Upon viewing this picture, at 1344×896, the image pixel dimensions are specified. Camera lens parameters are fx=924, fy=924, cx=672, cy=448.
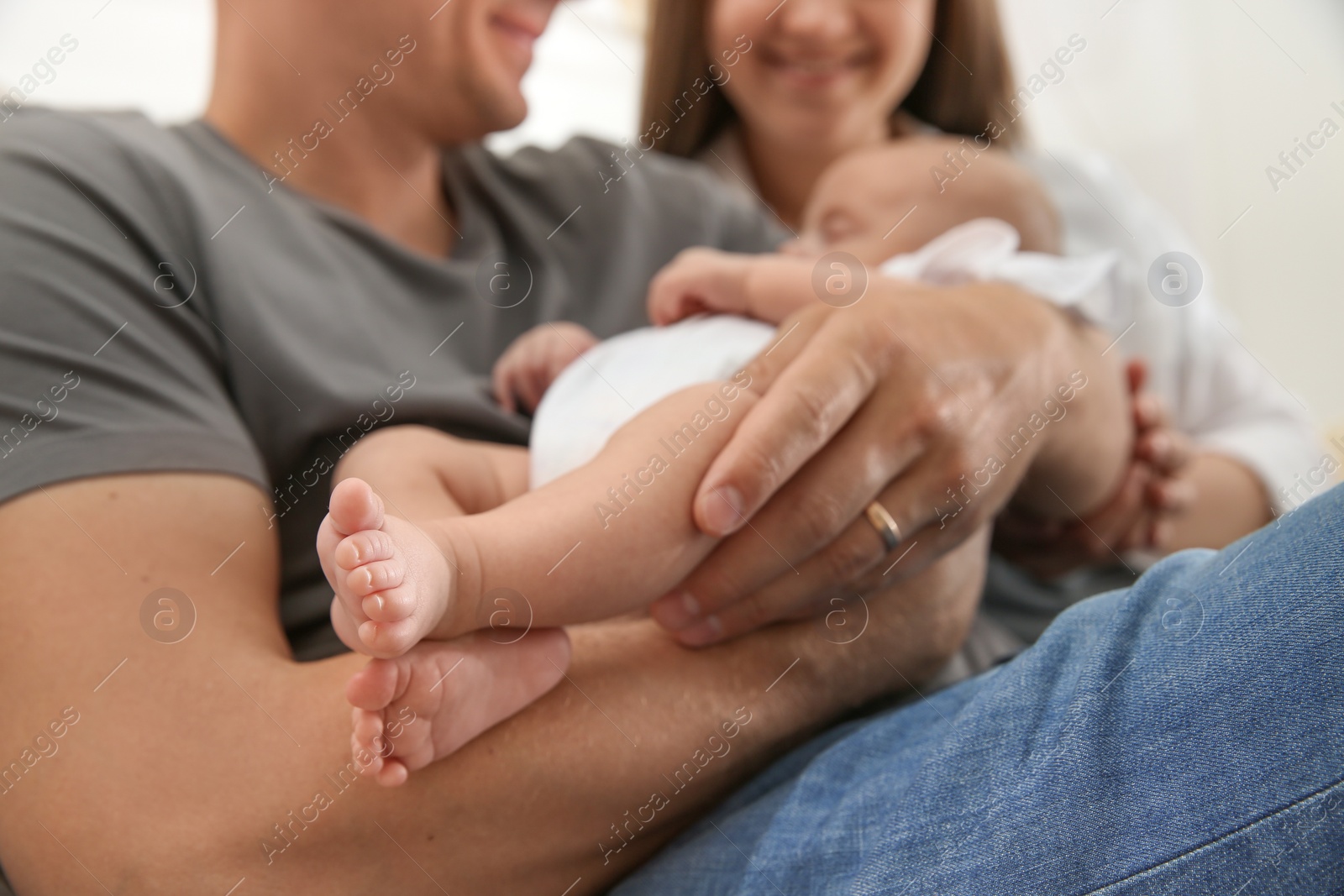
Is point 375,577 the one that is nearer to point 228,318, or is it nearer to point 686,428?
point 686,428

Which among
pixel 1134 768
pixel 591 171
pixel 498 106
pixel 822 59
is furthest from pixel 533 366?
pixel 822 59

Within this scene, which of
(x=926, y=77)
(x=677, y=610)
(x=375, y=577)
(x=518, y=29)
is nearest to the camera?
(x=375, y=577)

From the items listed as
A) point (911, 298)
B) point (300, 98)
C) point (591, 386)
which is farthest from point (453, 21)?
point (911, 298)

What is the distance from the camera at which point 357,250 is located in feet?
2.93

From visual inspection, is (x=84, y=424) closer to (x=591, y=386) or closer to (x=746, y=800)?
(x=591, y=386)

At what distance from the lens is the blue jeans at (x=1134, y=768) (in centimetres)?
42

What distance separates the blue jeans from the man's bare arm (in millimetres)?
76

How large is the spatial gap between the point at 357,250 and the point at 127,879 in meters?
0.58

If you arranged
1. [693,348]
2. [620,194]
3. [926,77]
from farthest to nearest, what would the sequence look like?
[926,77], [620,194], [693,348]

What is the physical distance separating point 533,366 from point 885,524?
383 millimetres

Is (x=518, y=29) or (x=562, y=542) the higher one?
(x=518, y=29)

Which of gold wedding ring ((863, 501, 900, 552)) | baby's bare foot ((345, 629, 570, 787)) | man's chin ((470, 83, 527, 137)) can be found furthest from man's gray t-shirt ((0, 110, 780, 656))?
gold wedding ring ((863, 501, 900, 552))

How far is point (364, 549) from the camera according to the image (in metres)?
0.44

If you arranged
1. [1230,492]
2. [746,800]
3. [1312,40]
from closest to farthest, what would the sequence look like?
[746,800]
[1230,492]
[1312,40]
